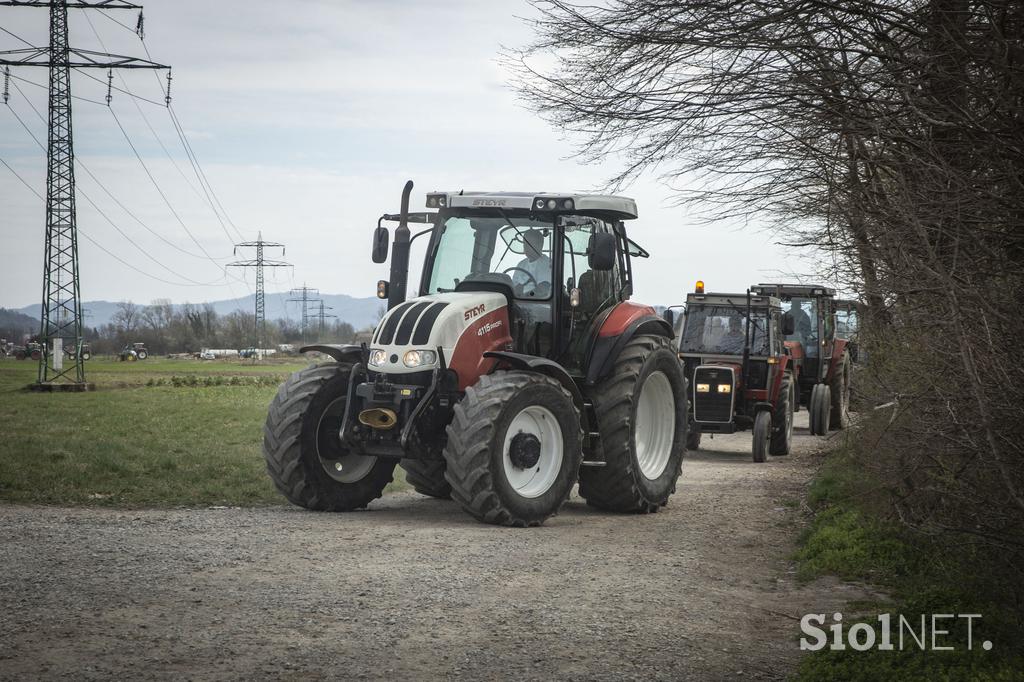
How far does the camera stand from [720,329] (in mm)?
18359

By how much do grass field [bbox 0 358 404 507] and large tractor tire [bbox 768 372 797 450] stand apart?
6448 mm

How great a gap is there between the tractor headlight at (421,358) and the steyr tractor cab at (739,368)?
27.1 ft

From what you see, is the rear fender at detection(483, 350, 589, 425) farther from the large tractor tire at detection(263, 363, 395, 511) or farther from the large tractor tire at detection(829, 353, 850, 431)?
the large tractor tire at detection(829, 353, 850, 431)

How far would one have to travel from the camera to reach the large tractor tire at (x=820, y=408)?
831 inches

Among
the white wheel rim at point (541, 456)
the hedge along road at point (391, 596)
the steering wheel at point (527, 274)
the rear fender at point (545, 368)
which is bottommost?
the hedge along road at point (391, 596)

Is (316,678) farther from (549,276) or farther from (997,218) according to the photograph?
(549,276)

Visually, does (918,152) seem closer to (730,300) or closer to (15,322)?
(730,300)

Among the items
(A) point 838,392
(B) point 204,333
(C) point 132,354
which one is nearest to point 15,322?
(B) point 204,333

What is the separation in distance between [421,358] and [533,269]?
163cm

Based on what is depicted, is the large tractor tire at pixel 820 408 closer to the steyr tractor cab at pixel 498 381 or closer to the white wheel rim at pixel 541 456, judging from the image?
the steyr tractor cab at pixel 498 381

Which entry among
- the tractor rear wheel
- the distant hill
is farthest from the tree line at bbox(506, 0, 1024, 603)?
the distant hill

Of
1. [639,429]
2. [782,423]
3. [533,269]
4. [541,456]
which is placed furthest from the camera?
[782,423]

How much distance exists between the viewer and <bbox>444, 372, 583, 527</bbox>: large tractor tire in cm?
904

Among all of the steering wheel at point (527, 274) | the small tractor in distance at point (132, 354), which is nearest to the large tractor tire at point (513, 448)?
the steering wheel at point (527, 274)
